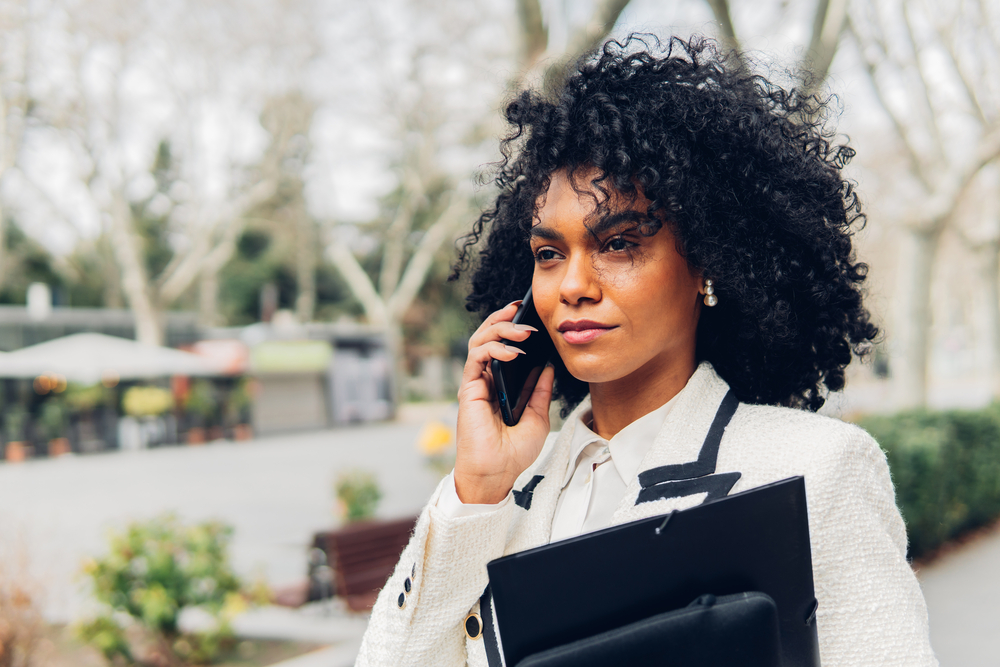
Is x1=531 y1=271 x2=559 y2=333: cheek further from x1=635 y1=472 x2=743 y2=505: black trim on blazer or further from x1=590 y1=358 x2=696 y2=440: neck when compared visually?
x1=635 y1=472 x2=743 y2=505: black trim on blazer

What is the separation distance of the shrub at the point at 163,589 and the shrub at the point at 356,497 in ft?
7.29

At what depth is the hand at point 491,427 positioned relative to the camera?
4.90 feet

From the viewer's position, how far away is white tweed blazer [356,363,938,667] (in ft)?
4.03

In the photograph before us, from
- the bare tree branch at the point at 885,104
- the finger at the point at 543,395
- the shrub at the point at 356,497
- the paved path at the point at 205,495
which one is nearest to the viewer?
the finger at the point at 543,395

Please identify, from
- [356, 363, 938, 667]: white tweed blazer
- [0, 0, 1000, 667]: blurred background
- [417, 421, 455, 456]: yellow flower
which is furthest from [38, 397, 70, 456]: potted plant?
[356, 363, 938, 667]: white tweed blazer

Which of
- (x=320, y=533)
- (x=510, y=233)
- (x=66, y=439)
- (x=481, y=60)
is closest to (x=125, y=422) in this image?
(x=66, y=439)

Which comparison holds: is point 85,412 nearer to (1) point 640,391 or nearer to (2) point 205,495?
(2) point 205,495

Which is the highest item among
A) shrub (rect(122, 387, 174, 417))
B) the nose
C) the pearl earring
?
the nose

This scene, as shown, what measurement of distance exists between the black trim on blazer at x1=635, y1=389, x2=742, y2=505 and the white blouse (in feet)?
0.39

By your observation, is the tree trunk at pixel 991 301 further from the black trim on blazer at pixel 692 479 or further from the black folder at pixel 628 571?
the black folder at pixel 628 571

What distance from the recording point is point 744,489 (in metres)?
1.35

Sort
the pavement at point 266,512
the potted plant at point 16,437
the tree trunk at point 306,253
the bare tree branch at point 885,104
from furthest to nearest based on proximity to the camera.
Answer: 1. the tree trunk at point 306,253
2. the potted plant at point 16,437
3. the bare tree branch at point 885,104
4. the pavement at point 266,512

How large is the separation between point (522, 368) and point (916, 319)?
966 cm

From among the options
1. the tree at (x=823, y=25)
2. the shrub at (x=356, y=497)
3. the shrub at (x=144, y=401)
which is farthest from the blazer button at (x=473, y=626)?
the shrub at (x=144, y=401)
